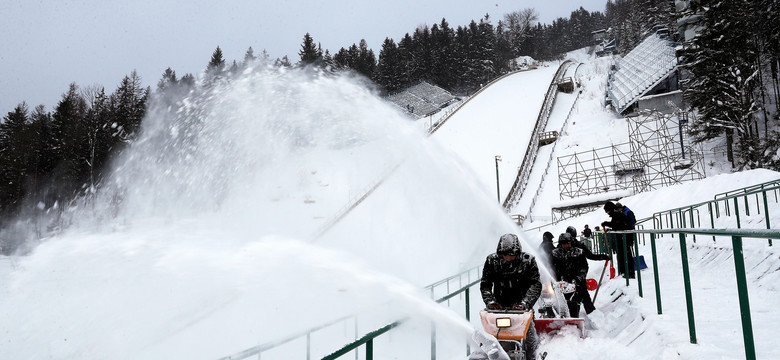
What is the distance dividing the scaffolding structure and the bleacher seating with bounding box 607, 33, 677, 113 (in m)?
9.06

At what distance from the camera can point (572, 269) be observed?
7.97 metres

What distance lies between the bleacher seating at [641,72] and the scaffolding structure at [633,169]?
9.06m

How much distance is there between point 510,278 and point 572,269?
3330 millimetres

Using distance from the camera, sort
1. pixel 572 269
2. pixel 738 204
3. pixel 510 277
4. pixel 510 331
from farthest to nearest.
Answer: pixel 738 204 < pixel 572 269 < pixel 510 277 < pixel 510 331

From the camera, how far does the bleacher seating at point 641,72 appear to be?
45531mm

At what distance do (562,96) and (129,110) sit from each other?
53896 millimetres

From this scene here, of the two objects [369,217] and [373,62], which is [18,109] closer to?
[369,217]

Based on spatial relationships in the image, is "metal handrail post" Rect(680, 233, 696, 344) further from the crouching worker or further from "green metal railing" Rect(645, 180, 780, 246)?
"green metal railing" Rect(645, 180, 780, 246)

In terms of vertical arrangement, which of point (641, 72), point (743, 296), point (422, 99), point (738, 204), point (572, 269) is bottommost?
point (738, 204)

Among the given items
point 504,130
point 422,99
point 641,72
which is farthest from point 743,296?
point 422,99

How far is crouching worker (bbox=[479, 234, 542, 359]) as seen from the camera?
501cm

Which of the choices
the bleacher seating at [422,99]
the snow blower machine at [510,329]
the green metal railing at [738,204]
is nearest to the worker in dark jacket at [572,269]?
the green metal railing at [738,204]

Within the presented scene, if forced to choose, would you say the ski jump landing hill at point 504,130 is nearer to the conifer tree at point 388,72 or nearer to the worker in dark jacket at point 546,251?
the worker in dark jacket at point 546,251

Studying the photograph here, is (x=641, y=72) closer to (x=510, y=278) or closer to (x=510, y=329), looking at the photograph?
(x=510, y=278)
